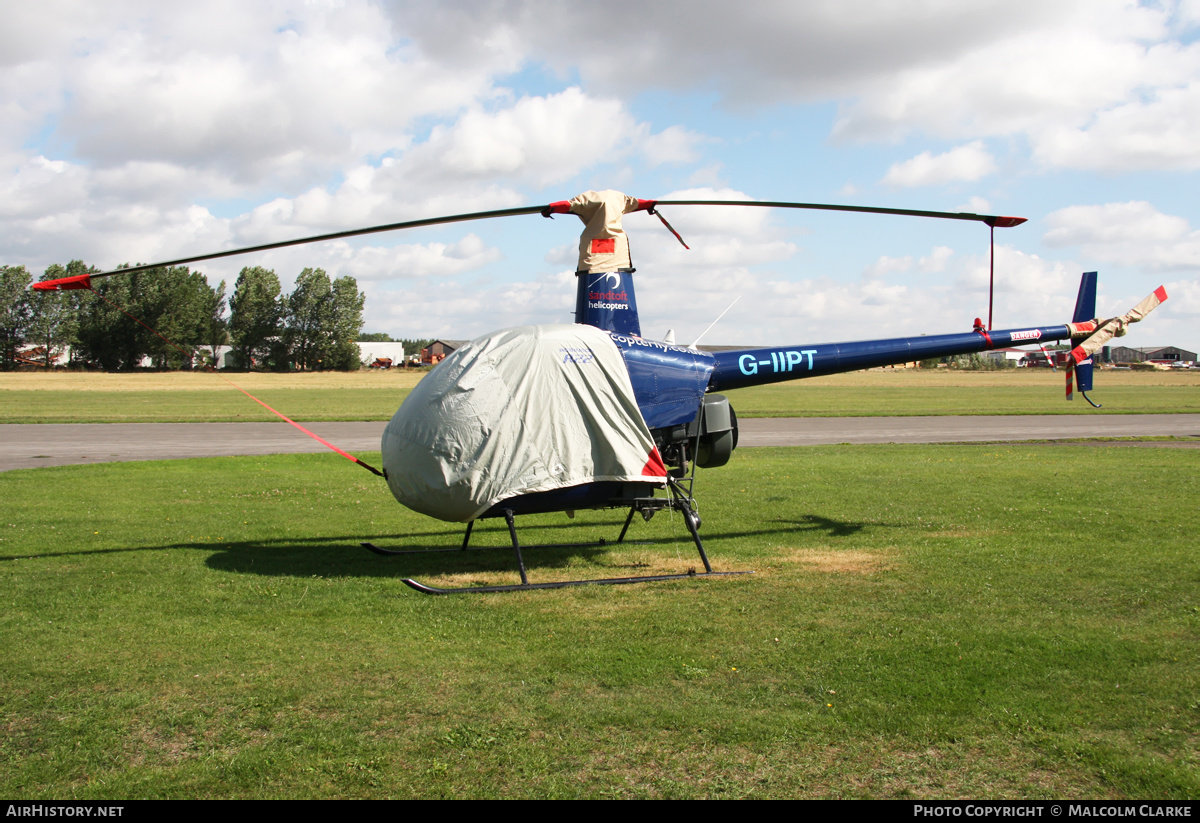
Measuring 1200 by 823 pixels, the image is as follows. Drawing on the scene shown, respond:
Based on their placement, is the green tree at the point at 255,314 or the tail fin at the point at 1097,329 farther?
the green tree at the point at 255,314

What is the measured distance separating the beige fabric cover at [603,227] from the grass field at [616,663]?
3663mm

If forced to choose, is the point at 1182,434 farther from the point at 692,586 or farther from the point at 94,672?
the point at 94,672

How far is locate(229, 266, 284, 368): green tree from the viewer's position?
278 feet

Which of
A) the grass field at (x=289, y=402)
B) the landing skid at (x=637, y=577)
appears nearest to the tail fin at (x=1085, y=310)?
the landing skid at (x=637, y=577)

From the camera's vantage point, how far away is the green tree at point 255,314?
84.9 m

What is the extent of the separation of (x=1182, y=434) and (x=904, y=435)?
928 centimetres

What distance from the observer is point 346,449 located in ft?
75.3

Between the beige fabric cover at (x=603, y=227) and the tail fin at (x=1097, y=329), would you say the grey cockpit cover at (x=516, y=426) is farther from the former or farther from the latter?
the tail fin at (x=1097, y=329)

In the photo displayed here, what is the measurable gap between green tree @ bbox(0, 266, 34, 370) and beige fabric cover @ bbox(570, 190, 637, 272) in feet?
257

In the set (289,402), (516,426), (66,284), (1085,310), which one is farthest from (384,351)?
(66,284)

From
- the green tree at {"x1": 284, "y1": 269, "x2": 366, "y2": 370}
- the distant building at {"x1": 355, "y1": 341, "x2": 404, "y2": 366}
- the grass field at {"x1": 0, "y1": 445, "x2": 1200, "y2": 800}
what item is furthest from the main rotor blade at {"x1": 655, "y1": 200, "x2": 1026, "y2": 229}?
the distant building at {"x1": 355, "y1": 341, "x2": 404, "y2": 366}

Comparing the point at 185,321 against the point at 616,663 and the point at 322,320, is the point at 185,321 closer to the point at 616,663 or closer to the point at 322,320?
the point at 322,320

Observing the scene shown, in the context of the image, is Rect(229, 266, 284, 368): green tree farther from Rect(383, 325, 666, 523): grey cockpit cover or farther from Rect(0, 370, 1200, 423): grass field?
Rect(383, 325, 666, 523): grey cockpit cover

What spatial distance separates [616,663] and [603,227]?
16.7 feet
